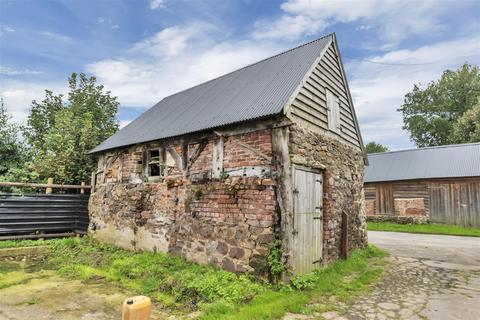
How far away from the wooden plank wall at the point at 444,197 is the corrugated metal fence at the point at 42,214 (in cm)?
1993

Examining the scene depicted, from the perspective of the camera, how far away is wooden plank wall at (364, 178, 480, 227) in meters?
17.8

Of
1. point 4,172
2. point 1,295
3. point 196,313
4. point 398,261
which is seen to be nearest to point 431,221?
point 398,261

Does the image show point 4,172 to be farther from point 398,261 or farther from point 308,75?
point 398,261

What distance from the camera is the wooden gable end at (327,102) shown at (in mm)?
6941

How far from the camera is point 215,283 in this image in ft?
17.9

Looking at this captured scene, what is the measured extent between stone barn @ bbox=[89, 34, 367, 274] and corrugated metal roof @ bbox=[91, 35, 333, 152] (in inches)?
2.1

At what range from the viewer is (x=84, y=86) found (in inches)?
1020

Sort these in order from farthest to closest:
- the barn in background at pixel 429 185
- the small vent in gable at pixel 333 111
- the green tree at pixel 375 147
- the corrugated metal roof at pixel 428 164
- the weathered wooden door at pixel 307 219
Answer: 1. the green tree at pixel 375 147
2. the corrugated metal roof at pixel 428 164
3. the barn in background at pixel 429 185
4. the small vent in gable at pixel 333 111
5. the weathered wooden door at pixel 307 219

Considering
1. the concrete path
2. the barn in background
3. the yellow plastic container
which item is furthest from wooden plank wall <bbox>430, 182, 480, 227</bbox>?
the yellow plastic container

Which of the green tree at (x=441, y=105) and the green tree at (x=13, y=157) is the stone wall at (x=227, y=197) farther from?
the green tree at (x=441, y=105)

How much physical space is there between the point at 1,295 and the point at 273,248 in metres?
5.43

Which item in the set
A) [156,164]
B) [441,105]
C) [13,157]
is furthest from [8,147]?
[441,105]

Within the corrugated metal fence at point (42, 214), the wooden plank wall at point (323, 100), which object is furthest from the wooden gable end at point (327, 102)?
the corrugated metal fence at point (42, 214)

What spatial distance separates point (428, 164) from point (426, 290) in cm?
1784
